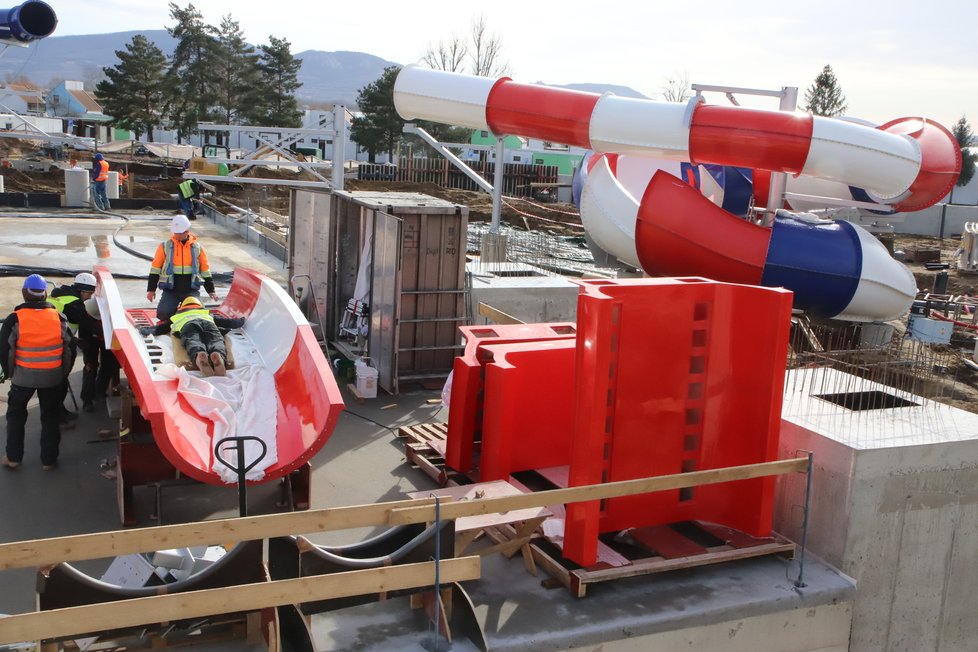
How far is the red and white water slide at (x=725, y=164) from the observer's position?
1191 cm

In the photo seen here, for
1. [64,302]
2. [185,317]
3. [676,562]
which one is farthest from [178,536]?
[64,302]

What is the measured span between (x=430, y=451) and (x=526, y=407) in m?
1.35

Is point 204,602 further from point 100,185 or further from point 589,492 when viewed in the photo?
point 100,185

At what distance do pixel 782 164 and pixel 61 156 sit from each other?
1906 inches

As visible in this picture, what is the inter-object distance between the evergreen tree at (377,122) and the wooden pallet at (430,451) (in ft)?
154

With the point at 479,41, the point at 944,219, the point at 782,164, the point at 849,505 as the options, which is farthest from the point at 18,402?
the point at 479,41

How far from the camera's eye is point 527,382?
763cm

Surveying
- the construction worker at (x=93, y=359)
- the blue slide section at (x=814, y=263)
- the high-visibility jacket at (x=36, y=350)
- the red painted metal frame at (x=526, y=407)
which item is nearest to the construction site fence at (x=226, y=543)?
the red painted metal frame at (x=526, y=407)

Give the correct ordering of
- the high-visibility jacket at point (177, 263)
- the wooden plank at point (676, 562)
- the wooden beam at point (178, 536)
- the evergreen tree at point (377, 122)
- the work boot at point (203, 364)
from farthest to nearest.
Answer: the evergreen tree at point (377, 122) → the high-visibility jacket at point (177, 263) → the work boot at point (203, 364) → the wooden plank at point (676, 562) → the wooden beam at point (178, 536)

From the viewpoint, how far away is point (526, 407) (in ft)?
25.0

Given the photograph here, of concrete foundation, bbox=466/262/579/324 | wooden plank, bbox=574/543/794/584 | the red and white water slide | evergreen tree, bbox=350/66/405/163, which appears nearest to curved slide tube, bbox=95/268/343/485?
wooden plank, bbox=574/543/794/584

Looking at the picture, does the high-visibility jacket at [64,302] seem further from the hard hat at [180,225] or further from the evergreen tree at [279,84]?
the evergreen tree at [279,84]

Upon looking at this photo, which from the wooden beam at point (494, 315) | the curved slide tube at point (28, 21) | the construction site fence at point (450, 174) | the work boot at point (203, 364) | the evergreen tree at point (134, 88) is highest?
the evergreen tree at point (134, 88)

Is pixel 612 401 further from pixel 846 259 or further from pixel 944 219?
→ pixel 944 219
